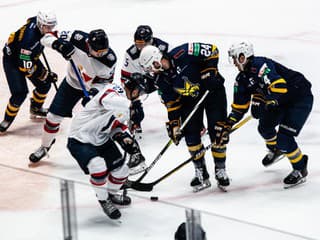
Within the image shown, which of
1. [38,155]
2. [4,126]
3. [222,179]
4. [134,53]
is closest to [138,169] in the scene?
[222,179]

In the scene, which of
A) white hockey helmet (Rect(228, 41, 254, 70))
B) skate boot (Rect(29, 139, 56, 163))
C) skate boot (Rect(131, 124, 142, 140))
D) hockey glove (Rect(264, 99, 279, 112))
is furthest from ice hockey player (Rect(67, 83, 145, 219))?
skate boot (Rect(131, 124, 142, 140))

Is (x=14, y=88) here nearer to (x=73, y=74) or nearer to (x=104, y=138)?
(x=73, y=74)

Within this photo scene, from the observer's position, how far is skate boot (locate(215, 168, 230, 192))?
5.12 meters

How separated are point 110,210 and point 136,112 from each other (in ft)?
6.75

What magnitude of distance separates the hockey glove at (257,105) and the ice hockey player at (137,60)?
2.25 ft

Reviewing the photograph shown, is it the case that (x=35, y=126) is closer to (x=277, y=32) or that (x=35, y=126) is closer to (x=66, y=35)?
(x=66, y=35)

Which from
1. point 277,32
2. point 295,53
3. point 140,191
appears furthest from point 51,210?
point 277,32

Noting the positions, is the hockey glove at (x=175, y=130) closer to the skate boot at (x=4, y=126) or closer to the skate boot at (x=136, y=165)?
the skate boot at (x=136, y=165)

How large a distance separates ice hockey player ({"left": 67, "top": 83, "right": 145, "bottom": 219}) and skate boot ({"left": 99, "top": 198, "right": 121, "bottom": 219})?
0.52 m

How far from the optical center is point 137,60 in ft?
19.1

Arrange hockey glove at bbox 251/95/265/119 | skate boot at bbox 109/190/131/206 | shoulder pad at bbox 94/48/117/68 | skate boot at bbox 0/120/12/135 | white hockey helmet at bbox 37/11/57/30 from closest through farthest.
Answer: skate boot at bbox 109/190/131/206, hockey glove at bbox 251/95/265/119, shoulder pad at bbox 94/48/117/68, white hockey helmet at bbox 37/11/57/30, skate boot at bbox 0/120/12/135

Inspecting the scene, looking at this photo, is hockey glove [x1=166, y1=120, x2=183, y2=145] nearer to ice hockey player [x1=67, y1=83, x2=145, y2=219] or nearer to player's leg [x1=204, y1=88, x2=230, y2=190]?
player's leg [x1=204, y1=88, x2=230, y2=190]

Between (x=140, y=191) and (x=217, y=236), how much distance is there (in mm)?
1758

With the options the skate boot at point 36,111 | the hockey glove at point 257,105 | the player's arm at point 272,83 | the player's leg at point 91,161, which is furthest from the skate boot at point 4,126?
the player's arm at point 272,83
